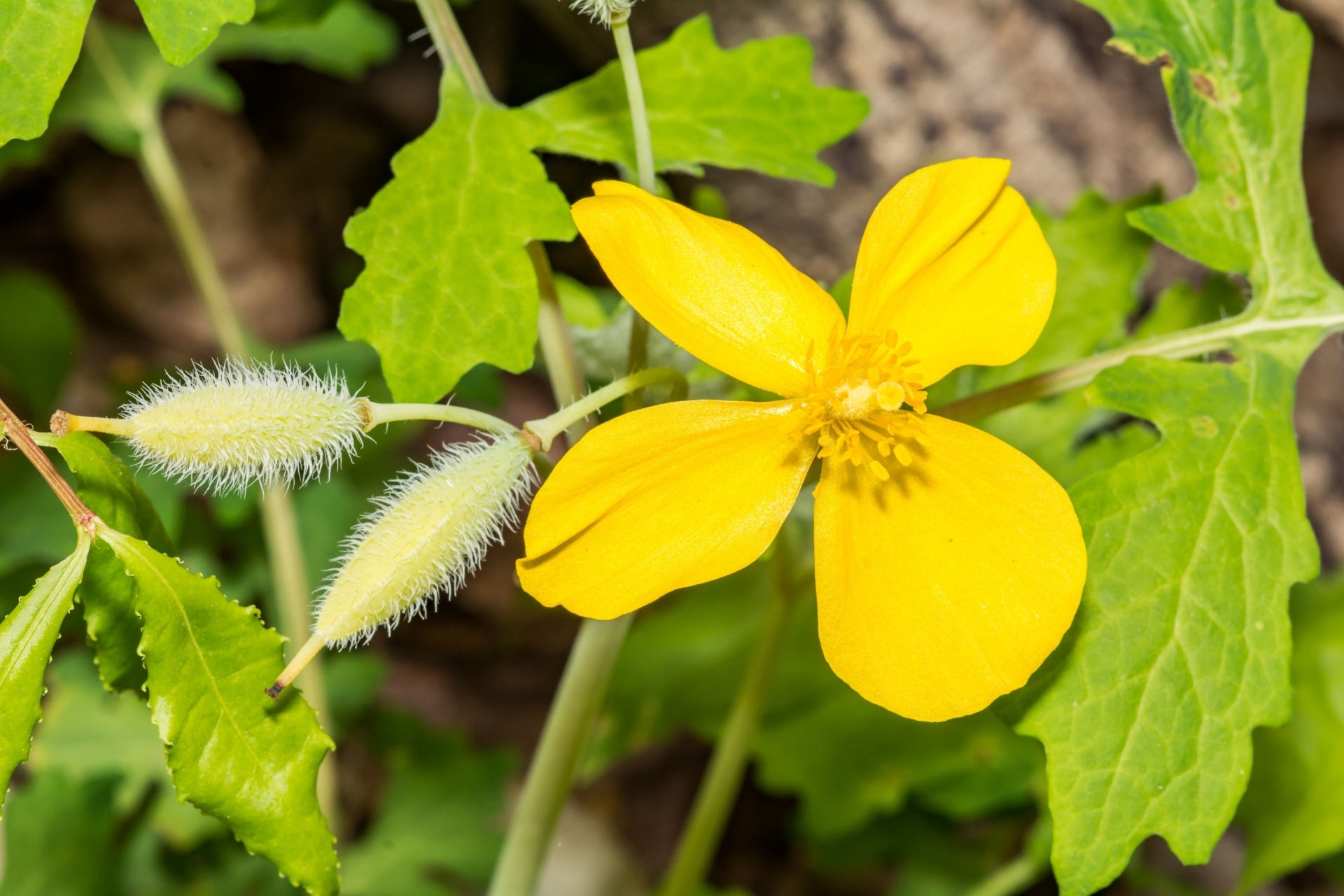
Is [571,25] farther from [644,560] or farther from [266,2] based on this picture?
[644,560]

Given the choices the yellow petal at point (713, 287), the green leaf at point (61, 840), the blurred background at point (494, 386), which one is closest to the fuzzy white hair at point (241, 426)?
the yellow petal at point (713, 287)

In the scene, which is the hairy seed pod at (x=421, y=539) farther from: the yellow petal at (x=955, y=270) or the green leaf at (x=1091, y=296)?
the green leaf at (x=1091, y=296)

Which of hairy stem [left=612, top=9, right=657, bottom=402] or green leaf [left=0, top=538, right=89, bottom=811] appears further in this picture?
hairy stem [left=612, top=9, right=657, bottom=402]

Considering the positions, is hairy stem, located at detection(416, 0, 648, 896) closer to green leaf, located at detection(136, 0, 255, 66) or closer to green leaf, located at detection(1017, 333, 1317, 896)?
green leaf, located at detection(136, 0, 255, 66)

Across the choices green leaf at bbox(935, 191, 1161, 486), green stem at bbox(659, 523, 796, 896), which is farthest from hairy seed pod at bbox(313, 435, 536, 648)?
green leaf at bbox(935, 191, 1161, 486)

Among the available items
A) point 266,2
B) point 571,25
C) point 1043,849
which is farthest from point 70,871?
point 571,25

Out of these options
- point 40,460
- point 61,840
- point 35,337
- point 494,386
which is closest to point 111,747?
point 61,840

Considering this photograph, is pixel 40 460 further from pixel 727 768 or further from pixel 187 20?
pixel 727 768
